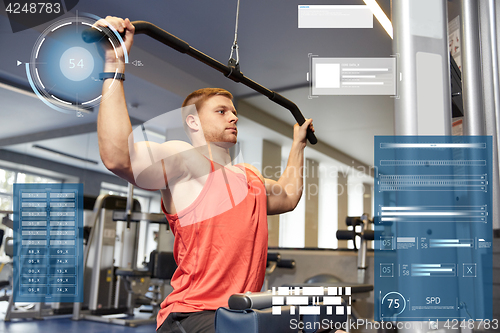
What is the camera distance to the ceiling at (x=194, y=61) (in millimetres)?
3512

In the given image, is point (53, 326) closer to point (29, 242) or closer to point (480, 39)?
point (29, 242)

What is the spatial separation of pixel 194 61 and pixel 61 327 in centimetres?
280

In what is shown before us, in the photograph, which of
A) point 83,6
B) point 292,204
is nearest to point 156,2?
point 83,6

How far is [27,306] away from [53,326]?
3.46 ft

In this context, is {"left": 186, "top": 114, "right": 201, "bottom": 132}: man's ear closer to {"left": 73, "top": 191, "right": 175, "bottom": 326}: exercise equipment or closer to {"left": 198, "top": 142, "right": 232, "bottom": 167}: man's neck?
{"left": 198, "top": 142, "right": 232, "bottom": 167}: man's neck

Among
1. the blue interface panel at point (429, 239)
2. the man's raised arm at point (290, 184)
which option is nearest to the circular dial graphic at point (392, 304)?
the blue interface panel at point (429, 239)

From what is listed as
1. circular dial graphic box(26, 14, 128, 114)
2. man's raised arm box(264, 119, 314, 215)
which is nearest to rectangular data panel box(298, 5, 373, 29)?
man's raised arm box(264, 119, 314, 215)

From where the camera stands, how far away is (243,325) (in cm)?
81

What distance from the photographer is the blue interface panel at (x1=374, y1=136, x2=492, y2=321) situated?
2.96 feet

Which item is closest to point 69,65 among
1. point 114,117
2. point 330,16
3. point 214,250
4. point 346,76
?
point 114,117

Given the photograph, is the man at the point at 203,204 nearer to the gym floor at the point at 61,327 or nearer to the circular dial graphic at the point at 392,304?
the circular dial graphic at the point at 392,304

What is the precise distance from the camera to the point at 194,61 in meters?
3.56

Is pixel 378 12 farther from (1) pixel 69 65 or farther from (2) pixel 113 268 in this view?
(2) pixel 113 268

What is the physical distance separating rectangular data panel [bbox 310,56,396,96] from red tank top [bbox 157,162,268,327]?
1.65ft
